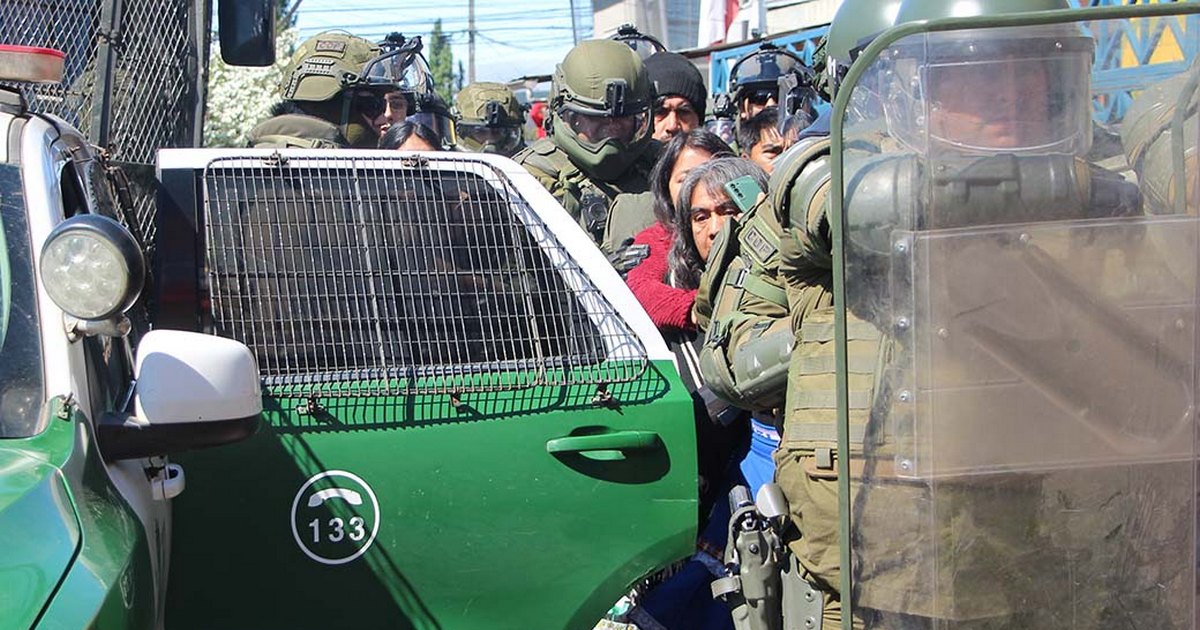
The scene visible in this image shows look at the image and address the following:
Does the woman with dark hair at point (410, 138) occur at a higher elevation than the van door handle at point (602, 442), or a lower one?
higher

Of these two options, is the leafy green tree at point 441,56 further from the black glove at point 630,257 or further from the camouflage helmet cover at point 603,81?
the black glove at point 630,257

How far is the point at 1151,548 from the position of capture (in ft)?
7.64

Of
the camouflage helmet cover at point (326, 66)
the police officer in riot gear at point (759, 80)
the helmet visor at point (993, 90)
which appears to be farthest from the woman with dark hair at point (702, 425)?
the police officer in riot gear at point (759, 80)

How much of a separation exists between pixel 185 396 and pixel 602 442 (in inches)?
44.5

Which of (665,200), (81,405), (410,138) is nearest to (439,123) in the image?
(410,138)

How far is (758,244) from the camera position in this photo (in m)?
3.44

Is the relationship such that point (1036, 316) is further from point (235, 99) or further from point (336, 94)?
point (235, 99)

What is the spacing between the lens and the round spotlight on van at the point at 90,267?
2258 millimetres

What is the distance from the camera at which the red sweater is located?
4223mm

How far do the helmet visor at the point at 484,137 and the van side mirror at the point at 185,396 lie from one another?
719 cm

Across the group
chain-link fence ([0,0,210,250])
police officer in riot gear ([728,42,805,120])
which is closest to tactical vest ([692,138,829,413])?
chain-link fence ([0,0,210,250])

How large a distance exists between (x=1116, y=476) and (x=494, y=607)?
1.47 meters

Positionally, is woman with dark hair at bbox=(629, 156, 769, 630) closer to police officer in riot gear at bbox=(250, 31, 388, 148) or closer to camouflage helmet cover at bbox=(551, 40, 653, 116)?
camouflage helmet cover at bbox=(551, 40, 653, 116)

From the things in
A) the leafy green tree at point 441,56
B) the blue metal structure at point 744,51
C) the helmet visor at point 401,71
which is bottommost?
the helmet visor at point 401,71
